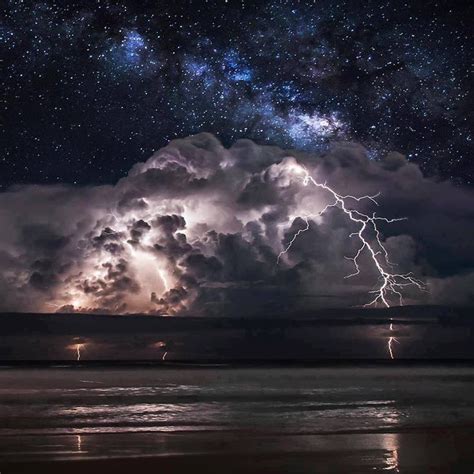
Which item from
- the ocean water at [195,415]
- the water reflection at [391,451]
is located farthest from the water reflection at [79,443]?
the water reflection at [391,451]

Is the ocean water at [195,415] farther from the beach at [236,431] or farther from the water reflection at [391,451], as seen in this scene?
the water reflection at [391,451]

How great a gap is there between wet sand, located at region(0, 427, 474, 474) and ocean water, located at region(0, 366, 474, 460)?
0.12 metres

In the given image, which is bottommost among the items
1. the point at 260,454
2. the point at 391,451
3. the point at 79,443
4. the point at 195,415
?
the point at 391,451

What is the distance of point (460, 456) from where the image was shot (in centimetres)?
1159

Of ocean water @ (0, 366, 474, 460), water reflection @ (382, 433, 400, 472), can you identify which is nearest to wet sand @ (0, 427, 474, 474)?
water reflection @ (382, 433, 400, 472)

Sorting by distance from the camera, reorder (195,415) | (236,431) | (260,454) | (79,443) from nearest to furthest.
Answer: (260,454) → (79,443) → (236,431) → (195,415)

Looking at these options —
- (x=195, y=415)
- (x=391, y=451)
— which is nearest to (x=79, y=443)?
(x=195, y=415)

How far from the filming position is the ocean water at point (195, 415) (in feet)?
43.8

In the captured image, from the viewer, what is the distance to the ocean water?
13.3 m

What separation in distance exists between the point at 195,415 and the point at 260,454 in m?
7.15

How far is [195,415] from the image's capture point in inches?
738

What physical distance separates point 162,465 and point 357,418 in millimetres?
8267

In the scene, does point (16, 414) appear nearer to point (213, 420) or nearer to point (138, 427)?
point (138, 427)

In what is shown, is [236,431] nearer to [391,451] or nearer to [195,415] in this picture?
[195,415]
